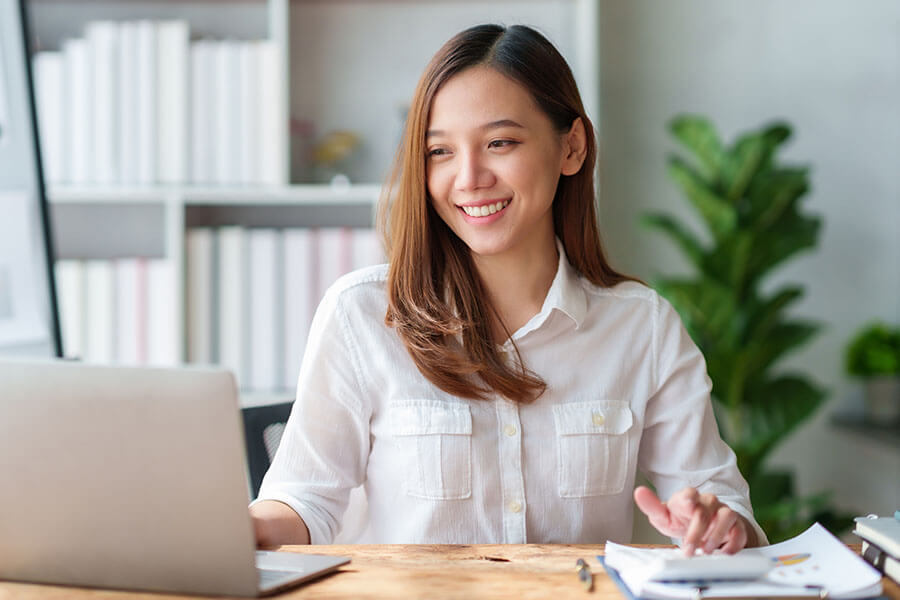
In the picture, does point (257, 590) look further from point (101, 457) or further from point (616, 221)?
point (616, 221)

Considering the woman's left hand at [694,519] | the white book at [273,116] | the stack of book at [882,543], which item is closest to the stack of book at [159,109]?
the white book at [273,116]

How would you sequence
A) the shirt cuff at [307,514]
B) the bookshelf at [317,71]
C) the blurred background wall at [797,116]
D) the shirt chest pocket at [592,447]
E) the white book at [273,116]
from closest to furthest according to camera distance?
the shirt cuff at [307,514], the shirt chest pocket at [592,447], the white book at [273,116], the bookshelf at [317,71], the blurred background wall at [797,116]

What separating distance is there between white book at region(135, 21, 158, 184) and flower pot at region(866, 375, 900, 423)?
2078mm

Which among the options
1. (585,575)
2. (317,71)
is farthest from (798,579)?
(317,71)

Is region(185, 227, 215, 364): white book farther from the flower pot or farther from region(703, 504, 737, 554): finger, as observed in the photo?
the flower pot

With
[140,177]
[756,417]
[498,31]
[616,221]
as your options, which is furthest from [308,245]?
[756,417]

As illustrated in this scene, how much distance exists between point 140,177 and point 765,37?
1796mm

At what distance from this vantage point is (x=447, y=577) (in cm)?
95

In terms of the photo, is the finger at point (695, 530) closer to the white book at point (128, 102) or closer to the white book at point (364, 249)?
the white book at point (364, 249)

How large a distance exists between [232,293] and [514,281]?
1124mm

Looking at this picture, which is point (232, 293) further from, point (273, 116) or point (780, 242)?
point (780, 242)

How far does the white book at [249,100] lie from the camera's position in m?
2.38

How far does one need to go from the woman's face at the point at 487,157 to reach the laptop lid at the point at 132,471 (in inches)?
25.1

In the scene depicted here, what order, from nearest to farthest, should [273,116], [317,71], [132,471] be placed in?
[132,471]
[273,116]
[317,71]
